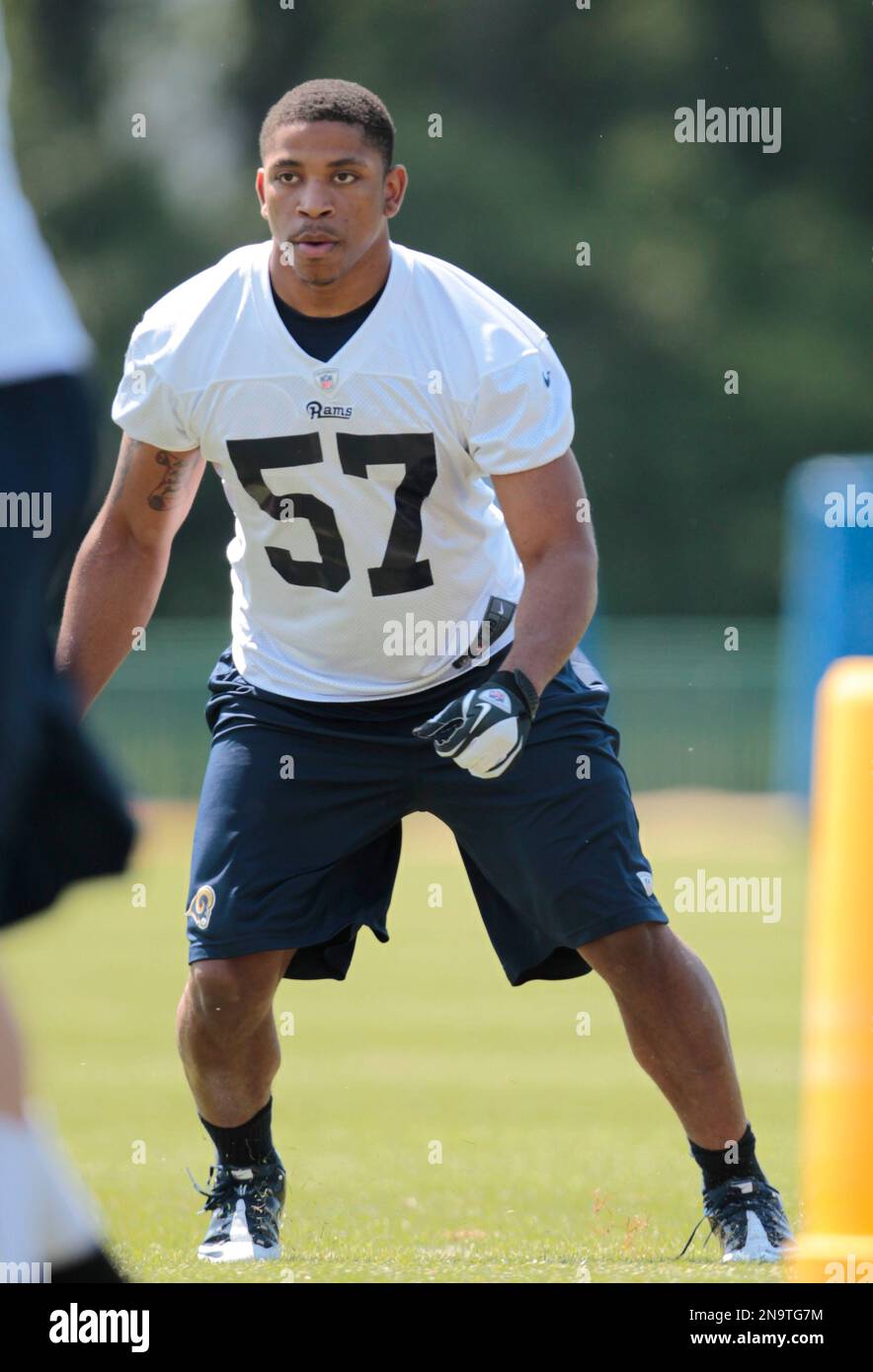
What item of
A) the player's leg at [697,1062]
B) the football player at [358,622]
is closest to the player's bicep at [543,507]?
the football player at [358,622]

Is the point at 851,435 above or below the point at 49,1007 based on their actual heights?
above

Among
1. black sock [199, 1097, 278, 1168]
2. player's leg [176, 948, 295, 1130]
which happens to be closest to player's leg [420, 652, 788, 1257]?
player's leg [176, 948, 295, 1130]

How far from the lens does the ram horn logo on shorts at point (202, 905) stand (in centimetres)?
404

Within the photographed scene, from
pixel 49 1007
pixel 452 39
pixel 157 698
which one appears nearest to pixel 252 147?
pixel 452 39

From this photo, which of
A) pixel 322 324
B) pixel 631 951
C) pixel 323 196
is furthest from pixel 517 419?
pixel 631 951

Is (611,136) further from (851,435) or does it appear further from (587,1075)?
(587,1075)

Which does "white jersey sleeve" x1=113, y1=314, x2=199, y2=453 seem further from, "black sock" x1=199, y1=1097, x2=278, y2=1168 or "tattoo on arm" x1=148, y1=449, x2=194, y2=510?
"black sock" x1=199, y1=1097, x2=278, y2=1168

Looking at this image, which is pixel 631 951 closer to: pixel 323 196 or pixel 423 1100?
pixel 323 196

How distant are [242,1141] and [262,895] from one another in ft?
1.80

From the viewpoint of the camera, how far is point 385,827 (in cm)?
414

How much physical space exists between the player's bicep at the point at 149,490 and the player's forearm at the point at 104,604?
1.2 inches

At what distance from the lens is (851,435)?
73.4ft
